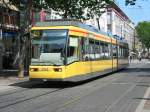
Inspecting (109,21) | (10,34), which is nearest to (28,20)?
(10,34)

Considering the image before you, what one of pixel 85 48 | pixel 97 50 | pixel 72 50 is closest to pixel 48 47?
pixel 72 50

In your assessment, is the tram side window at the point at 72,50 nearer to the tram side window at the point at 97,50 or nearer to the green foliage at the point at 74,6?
the tram side window at the point at 97,50

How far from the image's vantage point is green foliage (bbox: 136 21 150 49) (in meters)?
172

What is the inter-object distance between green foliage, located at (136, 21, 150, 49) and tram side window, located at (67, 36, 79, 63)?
485ft

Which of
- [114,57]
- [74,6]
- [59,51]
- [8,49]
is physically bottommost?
[114,57]

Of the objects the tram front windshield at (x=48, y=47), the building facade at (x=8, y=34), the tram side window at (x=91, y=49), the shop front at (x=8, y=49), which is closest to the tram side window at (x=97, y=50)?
the tram side window at (x=91, y=49)

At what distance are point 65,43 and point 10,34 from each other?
86.7ft

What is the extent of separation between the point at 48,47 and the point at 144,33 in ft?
500

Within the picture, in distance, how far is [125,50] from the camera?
4972 centimetres

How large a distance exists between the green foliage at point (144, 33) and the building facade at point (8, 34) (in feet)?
405

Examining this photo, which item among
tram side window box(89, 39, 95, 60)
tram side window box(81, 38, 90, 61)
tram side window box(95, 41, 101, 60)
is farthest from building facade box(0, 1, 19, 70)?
tram side window box(81, 38, 90, 61)

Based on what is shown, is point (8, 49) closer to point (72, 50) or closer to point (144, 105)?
point (72, 50)

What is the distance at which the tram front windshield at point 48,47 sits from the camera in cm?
2447

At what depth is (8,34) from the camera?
5028cm
